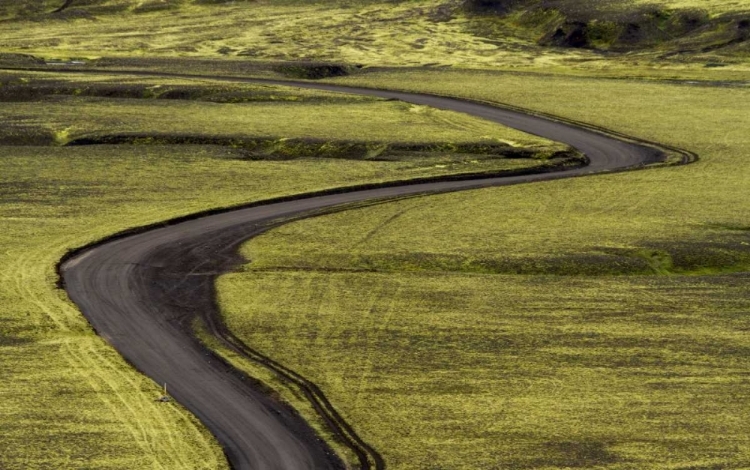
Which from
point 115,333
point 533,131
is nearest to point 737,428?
point 115,333

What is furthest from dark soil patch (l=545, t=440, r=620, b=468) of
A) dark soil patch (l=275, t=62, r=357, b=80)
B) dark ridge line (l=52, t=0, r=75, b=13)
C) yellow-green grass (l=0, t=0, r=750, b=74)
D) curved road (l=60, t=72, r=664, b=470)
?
dark ridge line (l=52, t=0, r=75, b=13)

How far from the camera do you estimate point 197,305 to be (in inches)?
1800

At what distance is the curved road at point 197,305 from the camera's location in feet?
109

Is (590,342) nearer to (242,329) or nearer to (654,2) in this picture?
(242,329)

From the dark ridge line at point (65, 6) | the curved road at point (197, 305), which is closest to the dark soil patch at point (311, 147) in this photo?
the curved road at point (197, 305)

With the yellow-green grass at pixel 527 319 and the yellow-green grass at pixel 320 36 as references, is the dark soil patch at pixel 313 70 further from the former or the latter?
the yellow-green grass at pixel 527 319

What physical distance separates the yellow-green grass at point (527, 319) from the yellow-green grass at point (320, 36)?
57.4m

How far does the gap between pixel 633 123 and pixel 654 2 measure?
58.5 metres

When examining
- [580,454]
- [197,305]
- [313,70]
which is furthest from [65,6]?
[580,454]

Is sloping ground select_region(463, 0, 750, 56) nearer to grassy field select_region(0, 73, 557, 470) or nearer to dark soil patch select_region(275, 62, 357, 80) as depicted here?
dark soil patch select_region(275, 62, 357, 80)

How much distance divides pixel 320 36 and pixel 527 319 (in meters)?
103

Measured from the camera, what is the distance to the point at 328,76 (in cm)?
11250

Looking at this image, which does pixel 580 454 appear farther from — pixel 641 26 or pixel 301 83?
pixel 641 26

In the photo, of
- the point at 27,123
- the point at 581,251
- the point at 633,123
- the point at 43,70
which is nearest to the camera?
the point at 581,251
